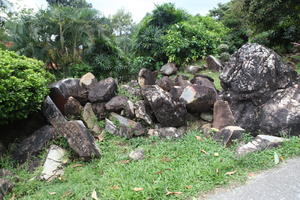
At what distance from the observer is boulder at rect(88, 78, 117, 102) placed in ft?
13.3

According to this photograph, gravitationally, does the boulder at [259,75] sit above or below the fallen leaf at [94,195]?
above

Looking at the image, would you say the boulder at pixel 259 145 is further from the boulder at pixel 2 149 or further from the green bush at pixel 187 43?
the green bush at pixel 187 43

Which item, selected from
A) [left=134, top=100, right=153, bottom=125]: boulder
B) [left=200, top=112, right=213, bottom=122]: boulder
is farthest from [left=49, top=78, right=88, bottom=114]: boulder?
[left=200, top=112, right=213, bottom=122]: boulder

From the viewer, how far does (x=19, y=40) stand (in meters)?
6.84

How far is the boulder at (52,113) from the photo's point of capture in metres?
3.42

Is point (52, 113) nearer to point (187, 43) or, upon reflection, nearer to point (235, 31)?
point (187, 43)

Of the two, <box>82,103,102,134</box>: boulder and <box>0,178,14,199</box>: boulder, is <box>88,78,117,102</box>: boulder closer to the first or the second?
<box>82,103,102,134</box>: boulder

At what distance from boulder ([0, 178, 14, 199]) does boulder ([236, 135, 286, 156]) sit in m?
2.74

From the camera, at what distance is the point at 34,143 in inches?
127

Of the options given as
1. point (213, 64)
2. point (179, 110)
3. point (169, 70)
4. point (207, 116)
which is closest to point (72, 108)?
point (179, 110)

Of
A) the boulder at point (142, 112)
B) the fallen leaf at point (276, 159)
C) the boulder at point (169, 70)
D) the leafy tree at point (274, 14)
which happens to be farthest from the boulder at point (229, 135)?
the leafy tree at point (274, 14)

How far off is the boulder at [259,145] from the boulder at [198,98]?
114cm

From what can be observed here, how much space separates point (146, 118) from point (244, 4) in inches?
209

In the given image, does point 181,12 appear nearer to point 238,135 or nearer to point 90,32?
point 90,32
